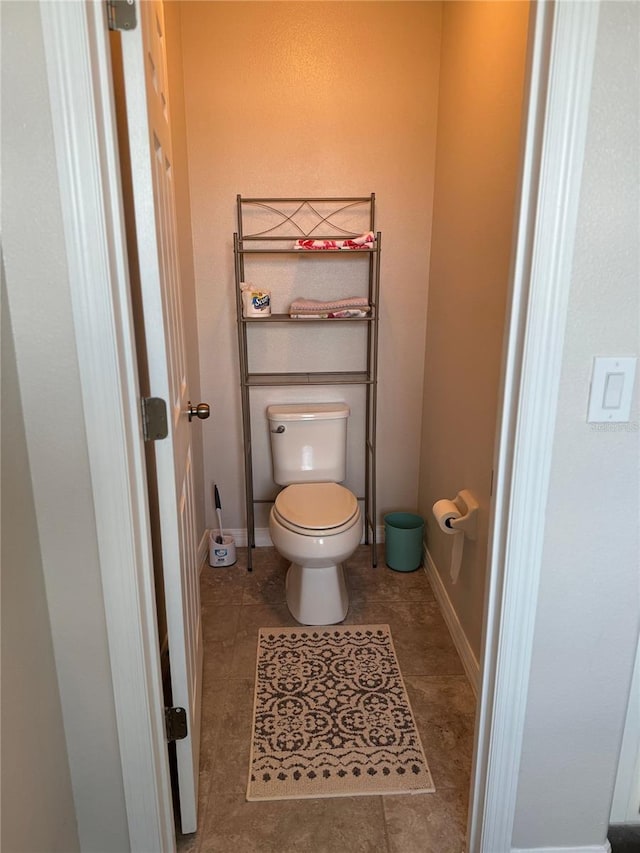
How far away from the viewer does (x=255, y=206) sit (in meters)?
2.66

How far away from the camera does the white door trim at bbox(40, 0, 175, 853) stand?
92 centimetres

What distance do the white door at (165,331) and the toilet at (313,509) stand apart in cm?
63

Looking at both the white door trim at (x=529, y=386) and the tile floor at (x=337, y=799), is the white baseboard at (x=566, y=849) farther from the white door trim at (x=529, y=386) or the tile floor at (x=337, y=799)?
the tile floor at (x=337, y=799)

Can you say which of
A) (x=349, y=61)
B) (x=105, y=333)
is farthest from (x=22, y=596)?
(x=349, y=61)

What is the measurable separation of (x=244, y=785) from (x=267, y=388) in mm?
1673

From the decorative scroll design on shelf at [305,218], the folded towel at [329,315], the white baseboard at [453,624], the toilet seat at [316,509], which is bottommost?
the white baseboard at [453,624]

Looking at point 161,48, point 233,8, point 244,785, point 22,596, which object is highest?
point 233,8

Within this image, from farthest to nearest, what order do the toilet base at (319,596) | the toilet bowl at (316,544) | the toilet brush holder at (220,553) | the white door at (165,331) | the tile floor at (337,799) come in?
the toilet brush holder at (220,553)
the toilet base at (319,596)
the toilet bowl at (316,544)
the tile floor at (337,799)
the white door at (165,331)

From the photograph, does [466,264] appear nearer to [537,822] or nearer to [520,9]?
[520,9]

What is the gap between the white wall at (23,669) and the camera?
0.97 m

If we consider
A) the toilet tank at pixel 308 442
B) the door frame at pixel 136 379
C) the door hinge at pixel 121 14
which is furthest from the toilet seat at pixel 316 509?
the door hinge at pixel 121 14

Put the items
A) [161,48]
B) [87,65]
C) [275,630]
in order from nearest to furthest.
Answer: [87,65] → [161,48] → [275,630]

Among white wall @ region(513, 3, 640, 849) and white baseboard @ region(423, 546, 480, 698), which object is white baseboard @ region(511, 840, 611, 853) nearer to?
white wall @ region(513, 3, 640, 849)

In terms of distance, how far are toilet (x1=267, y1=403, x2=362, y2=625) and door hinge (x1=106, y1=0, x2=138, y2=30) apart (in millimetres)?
1664
